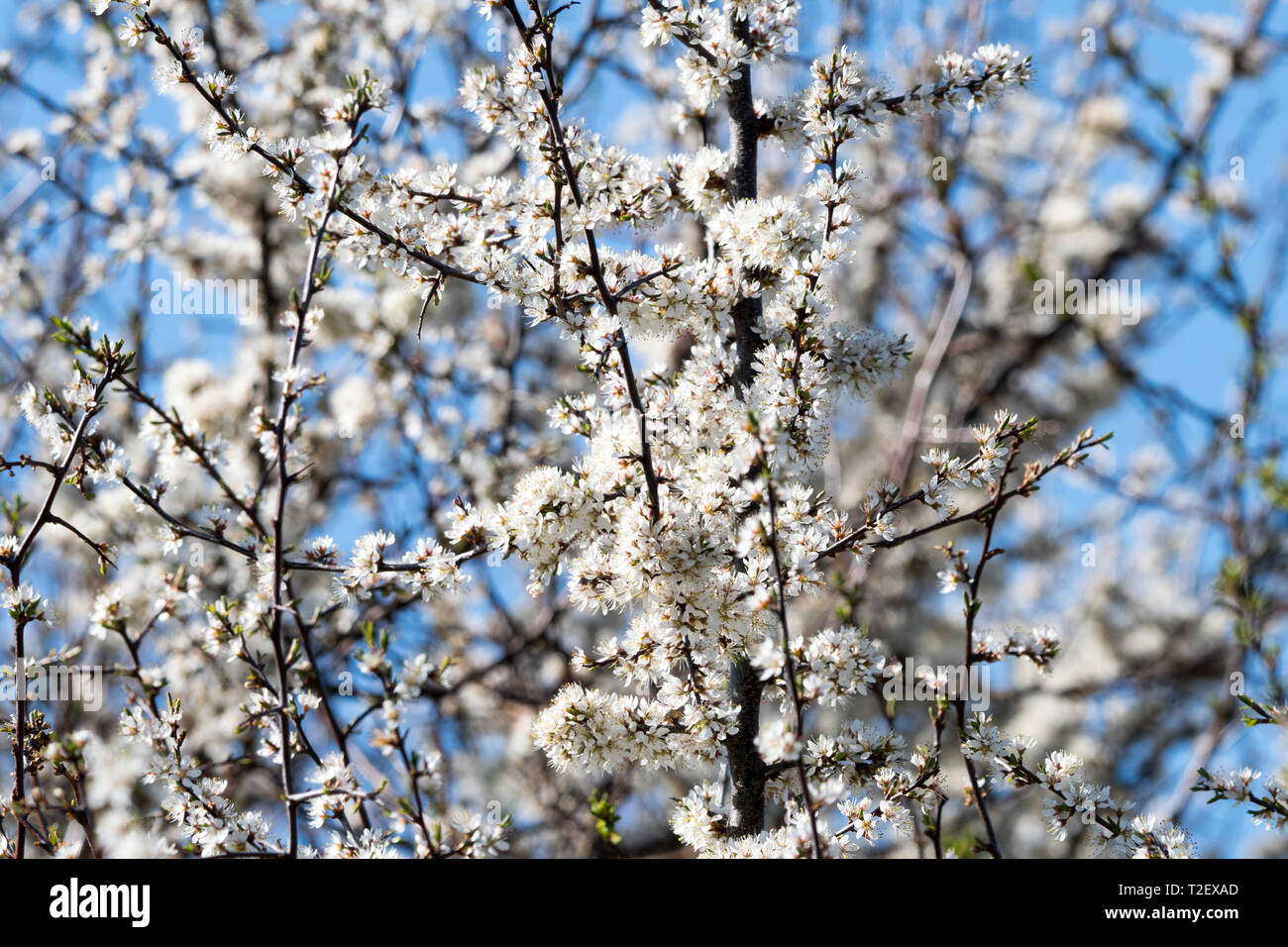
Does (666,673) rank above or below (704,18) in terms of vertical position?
below

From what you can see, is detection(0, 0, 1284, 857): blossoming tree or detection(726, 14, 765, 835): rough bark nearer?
detection(0, 0, 1284, 857): blossoming tree

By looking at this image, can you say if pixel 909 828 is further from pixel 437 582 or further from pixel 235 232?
pixel 235 232

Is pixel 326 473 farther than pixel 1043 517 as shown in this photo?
No

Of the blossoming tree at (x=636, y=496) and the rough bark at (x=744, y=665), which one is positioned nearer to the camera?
the blossoming tree at (x=636, y=496)

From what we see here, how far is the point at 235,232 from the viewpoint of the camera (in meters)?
6.98

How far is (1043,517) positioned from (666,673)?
982cm

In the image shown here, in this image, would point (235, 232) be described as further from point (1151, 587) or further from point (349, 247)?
point (1151, 587)

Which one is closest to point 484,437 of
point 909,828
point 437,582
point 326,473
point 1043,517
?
point 326,473

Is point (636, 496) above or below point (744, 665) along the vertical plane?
above
